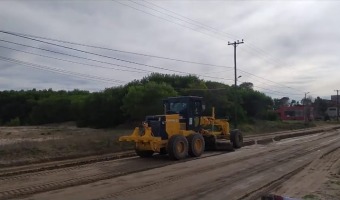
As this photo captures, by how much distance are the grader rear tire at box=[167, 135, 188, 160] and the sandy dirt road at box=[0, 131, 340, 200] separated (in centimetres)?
57

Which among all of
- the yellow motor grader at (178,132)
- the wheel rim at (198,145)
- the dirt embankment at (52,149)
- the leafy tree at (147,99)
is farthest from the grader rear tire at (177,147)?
the leafy tree at (147,99)

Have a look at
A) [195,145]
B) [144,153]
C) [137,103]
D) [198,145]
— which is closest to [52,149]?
[144,153]

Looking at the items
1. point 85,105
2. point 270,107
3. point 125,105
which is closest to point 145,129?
point 125,105

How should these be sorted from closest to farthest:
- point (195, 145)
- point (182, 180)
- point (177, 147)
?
1. point (182, 180)
2. point (177, 147)
3. point (195, 145)

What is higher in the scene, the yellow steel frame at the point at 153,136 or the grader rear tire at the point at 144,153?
the yellow steel frame at the point at 153,136

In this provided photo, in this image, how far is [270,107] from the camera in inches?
3487

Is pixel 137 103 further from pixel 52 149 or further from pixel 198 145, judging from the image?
pixel 198 145

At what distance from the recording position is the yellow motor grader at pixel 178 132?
66.7 ft

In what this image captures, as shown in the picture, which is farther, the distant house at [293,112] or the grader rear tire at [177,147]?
the distant house at [293,112]

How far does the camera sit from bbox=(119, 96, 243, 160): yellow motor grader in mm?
20327

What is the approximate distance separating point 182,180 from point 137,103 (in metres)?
42.4

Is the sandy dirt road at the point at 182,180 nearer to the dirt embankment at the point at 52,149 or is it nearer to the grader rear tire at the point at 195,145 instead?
the grader rear tire at the point at 195,145

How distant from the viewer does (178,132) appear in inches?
847

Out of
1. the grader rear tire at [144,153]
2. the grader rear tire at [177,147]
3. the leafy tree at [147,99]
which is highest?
Result: the leafy tree at [147,99]
